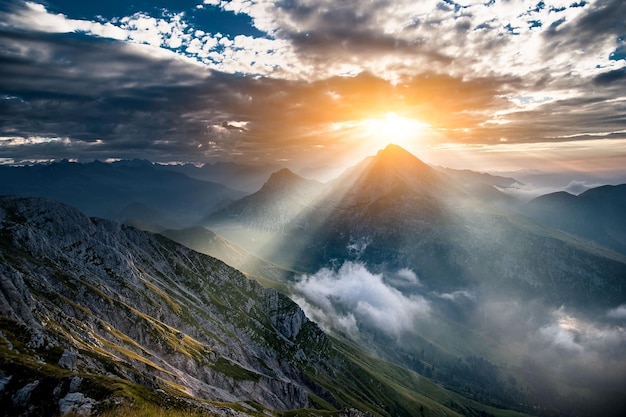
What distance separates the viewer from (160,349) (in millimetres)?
153875

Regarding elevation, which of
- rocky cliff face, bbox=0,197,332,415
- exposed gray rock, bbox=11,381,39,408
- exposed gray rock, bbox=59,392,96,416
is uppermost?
exposed gray rock, bbox=59,392,96,416

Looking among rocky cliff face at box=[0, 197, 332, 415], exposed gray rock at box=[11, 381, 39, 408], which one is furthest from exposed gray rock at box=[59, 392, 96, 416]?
exposed gray rock at box=[11, 381, 39, 408]

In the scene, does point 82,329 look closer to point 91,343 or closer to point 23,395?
point 91,343

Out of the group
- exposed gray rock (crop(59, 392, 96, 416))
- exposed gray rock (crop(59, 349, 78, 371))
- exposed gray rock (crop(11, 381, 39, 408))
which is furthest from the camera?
exposed gray rock (crop(59, 349, 78, 371))

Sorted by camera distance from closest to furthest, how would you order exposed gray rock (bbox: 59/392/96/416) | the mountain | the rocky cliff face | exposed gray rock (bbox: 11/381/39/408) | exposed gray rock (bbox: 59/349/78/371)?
exposed gray rock (bbox: 59/392/96/416) → exposed gray rock (bbox: 11/381/39/408) → the mountain → the rocky cliff face → exposed gray rock (bbox: 59/349/78/371)

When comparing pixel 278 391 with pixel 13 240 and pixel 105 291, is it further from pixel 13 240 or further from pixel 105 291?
pixel 13 240

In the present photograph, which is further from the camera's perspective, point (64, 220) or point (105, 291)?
point (64, 220)

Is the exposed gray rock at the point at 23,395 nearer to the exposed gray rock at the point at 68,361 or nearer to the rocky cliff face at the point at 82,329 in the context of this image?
the rocky cliff face at the point at 82,329

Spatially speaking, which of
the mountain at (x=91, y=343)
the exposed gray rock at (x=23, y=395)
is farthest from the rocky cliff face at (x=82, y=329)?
the mountain at (x=91, y=343)

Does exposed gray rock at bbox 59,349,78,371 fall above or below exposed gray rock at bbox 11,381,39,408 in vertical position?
below

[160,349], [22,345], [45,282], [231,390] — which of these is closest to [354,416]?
[231,390]

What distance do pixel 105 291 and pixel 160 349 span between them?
118 feet

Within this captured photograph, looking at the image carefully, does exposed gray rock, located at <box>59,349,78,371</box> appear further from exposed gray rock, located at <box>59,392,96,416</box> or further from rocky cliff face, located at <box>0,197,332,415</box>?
exposed gray rock, located at <box>59,392,96,416</box>

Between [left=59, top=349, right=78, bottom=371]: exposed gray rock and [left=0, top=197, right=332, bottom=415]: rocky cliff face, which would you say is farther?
[left=59, top=349, right=78, bottom=371]: exposed gray rock
